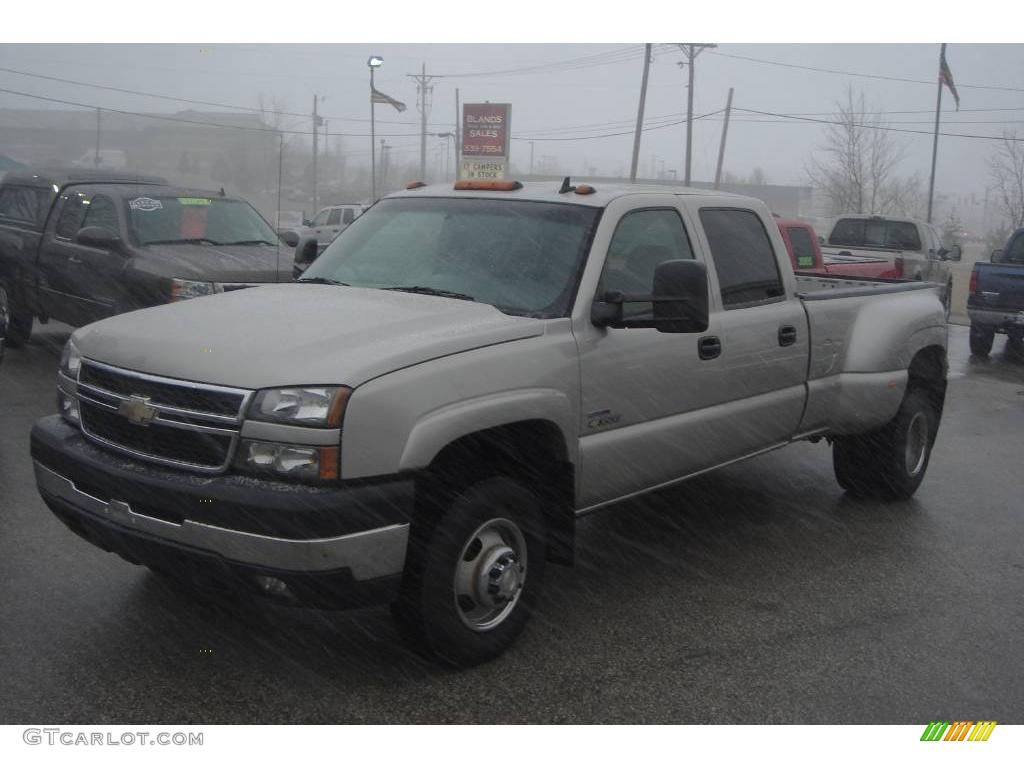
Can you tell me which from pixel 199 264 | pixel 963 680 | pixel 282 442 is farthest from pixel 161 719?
pixel 199 264

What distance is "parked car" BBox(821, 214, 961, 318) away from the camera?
18078 millimetres

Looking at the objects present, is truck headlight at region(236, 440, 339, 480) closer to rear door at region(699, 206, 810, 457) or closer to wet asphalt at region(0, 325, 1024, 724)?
wet asphalt at region(0, 325, 1024, 724)

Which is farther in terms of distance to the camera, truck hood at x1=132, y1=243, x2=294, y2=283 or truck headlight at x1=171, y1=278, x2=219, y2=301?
truck hood at x1=132, y1=243, x2=294, y2=283

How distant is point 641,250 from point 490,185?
2.79 feet

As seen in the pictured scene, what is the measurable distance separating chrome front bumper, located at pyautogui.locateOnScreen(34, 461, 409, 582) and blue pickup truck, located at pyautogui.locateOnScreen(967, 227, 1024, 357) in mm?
13200

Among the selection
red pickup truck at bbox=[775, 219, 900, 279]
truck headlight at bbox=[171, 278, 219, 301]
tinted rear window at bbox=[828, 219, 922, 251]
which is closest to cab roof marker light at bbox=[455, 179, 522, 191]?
truck headlight at bbox=[171, 278, 219, 301]

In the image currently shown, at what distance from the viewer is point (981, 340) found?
15.5 metres

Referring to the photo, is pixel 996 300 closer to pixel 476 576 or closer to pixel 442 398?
pixel 476 576

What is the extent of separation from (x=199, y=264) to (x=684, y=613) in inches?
251

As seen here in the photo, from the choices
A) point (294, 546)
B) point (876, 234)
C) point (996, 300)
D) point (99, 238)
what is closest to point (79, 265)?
point (99, 238)

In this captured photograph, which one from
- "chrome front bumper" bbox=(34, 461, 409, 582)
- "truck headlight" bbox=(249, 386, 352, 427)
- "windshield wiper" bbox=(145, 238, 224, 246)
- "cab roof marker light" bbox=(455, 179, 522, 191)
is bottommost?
"chrome front bumper" bbox=(34, 461, 409, 582)

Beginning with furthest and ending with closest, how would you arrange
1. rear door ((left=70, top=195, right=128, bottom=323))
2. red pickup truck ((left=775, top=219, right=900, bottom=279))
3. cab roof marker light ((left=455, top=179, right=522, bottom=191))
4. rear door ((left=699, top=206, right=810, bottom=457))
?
red pickup truck ((left=775, top=219, right=900, bottom=279)) → rear door ((left=70, top=195, right=128, bottom=323)) → rear door ((left=699, top=206, right=810, bottom=457)) → cab roof marker light ((left=455, top=179, right=522, bottom=191))

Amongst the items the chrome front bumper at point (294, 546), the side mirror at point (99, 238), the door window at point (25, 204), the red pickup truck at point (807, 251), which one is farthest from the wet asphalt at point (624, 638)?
the red pickup truck at point (807, 251)

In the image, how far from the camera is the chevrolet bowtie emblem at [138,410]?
3787mm
